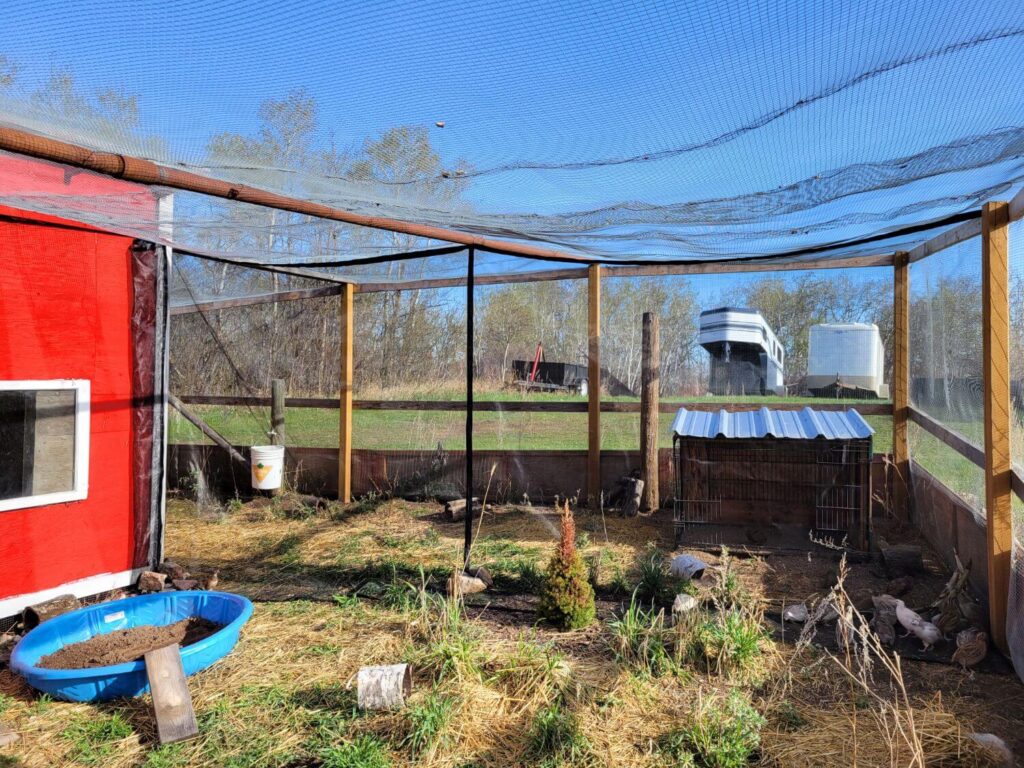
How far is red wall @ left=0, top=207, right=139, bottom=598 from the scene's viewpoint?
12.2 ft

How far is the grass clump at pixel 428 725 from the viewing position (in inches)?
93.8

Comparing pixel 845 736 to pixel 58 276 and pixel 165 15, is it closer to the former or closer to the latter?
pixel 165 15

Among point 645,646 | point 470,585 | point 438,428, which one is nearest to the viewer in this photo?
point 645,646

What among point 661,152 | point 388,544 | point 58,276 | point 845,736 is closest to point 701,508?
point 388,544

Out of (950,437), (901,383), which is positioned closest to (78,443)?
(950,437)

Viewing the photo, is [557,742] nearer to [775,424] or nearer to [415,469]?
[775,424]

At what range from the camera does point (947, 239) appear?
14.1 ft

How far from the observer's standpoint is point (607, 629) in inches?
139

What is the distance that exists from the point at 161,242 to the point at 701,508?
4286mm

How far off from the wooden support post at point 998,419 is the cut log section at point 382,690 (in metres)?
2.84

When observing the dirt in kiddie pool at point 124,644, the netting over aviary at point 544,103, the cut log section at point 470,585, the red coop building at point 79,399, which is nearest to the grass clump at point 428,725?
the dirt in kiddie pool at point 124,644

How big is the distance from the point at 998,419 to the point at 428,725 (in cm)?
301

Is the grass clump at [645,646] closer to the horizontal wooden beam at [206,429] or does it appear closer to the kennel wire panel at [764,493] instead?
the kennel wire panel at [764,493]

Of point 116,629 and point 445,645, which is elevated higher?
point 445,645
